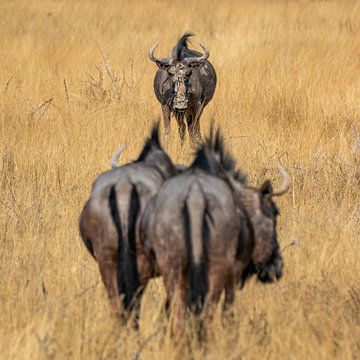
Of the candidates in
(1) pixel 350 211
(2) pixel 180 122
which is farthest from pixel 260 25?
(1) pixel 350 211

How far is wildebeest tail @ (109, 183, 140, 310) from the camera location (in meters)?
4.21

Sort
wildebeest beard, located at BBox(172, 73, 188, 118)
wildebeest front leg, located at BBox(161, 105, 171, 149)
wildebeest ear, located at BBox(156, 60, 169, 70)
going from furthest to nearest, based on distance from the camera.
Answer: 1. wildebeest ear, located at BBox(156, 60, 169, 70)
2. wildebeest beard, located at BBox(172, 73, 188, 118)
3. wildebeest front leg, located at BBox(161, 105, 171, 149)

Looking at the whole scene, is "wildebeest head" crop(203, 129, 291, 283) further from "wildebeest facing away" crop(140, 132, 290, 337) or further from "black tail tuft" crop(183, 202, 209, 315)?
"black tail tuft" crop(183, 202, 209, 315)

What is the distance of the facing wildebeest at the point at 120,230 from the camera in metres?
4.23

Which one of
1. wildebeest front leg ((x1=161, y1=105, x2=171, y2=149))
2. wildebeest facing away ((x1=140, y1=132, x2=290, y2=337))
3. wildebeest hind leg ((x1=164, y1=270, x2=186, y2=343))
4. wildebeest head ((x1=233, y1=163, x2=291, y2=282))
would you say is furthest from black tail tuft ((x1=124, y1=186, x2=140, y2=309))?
wildebeest front leg ((x1=161, y1=105, x2=171, y2=149))

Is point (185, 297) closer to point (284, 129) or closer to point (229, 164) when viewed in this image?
point (229, 164)

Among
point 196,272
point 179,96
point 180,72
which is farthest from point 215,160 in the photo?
point 180,72

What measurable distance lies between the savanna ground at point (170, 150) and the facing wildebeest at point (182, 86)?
182 mm

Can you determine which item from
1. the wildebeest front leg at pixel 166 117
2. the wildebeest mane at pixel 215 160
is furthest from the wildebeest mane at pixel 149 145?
the wildebeest front leg at pixel 166 117

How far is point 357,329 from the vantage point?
14.9 ft

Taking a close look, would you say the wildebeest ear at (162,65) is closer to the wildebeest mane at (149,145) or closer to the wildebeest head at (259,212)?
the wildebeest mane at (149,145)

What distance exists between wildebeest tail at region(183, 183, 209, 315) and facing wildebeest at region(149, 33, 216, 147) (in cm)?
723

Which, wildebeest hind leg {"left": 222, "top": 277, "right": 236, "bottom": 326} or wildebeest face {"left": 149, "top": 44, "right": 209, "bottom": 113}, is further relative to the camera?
wildebeest face {"left": 149, "top": 44, "right": 209, "bottom": 113}

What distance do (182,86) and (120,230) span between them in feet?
24.5
